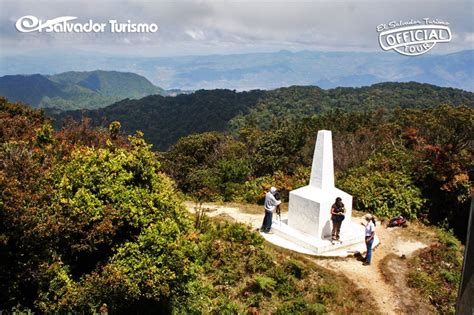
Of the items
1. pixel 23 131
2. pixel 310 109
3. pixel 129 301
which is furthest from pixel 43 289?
pixel 310 109

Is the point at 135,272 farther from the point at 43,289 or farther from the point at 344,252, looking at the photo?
the point at 344,252

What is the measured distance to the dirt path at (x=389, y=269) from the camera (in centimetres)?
913

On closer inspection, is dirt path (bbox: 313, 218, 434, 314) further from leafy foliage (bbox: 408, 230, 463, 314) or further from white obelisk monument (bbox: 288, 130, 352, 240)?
white obelisk monument (bbox: 288, 130, 352, 240)

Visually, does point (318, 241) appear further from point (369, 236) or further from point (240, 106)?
point (240, 106)

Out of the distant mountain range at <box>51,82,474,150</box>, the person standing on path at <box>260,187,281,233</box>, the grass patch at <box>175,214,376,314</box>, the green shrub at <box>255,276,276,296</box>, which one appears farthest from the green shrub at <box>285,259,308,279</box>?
the distant mountain range at <box>51,82,474,150</box>

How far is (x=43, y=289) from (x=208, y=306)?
3.46 metres

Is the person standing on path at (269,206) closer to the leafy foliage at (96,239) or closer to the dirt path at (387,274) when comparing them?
the dirt path at (387,274)

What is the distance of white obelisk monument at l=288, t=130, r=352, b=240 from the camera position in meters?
11.7

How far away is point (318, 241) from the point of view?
11.6 metres

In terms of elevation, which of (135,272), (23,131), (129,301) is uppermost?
(23,131)

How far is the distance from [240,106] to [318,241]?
9572 cm

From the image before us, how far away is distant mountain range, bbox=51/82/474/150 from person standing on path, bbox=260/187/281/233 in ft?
226

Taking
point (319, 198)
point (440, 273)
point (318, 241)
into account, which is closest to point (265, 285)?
point (318, 241)

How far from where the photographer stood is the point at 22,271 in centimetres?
626
